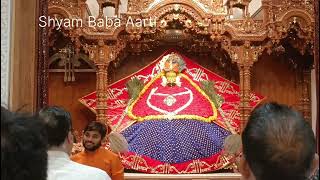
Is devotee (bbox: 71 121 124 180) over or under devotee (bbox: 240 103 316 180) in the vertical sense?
under

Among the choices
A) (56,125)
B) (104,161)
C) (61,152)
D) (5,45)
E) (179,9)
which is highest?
(179,9)

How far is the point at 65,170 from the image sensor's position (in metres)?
1.89

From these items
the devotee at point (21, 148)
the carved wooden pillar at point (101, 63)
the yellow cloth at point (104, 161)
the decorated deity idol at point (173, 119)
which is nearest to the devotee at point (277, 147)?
the devotee at point (21, 148)

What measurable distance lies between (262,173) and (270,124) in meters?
0.12

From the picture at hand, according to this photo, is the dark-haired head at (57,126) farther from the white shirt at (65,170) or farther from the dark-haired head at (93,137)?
the dark-haired head at (93,137)

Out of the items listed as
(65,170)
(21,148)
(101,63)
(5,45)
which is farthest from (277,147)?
(101,63)

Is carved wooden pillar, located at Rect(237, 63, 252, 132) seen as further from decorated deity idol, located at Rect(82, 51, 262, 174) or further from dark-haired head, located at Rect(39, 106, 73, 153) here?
dark-haired head, located at Rect(39, 106, 73, 153)

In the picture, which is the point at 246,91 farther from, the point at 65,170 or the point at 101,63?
the point at 65,170

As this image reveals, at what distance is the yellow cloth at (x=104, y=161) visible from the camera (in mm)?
3463

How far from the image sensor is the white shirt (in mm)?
1874

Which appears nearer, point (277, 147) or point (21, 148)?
point (21, 148)

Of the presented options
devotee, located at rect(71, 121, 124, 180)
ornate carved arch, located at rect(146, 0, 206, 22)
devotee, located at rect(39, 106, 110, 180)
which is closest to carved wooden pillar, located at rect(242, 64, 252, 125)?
ornate carved arch, located at rect(146, 0, 206, 22)

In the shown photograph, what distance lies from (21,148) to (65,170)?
987 millimetres

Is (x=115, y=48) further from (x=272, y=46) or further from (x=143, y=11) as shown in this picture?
(x=272, y=46)
